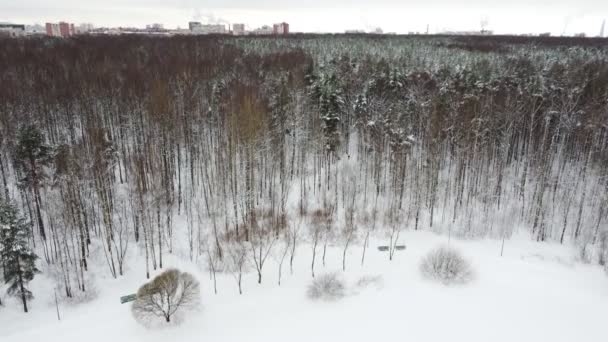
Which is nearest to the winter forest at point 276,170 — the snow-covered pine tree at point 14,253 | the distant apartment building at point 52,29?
the snow-covered pine tree at point 14,253

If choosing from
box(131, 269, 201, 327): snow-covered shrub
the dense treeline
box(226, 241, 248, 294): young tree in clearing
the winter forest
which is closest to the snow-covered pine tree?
the winter forest

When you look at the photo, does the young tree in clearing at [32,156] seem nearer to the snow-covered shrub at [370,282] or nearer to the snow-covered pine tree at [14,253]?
the snow-covered pine tree at [14,253]

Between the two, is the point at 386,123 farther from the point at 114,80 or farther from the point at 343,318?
the point at 114,80

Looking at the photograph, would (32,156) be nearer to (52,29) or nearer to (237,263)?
(237,263)

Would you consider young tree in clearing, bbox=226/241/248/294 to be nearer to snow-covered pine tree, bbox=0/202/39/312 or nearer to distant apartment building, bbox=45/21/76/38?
snow-covered pine tree, bbox=0/202/39/312

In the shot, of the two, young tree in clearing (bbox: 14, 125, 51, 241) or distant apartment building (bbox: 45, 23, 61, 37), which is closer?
young tree in clearing (bbox: 14, 125, 51, 241)

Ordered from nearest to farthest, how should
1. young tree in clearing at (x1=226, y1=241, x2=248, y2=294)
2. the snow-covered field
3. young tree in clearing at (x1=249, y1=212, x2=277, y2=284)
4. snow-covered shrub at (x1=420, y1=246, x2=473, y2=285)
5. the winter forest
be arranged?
the snow-covered field
young tree in clearing at (x1=226, y1=241, x2=248, y2=294)
snow-covered shrub at (x1=420, y1=246, x2=473, y2=285)
the winter forest
young tree in clearing at (x1=249, y1=212, x2=277, y2=284)
